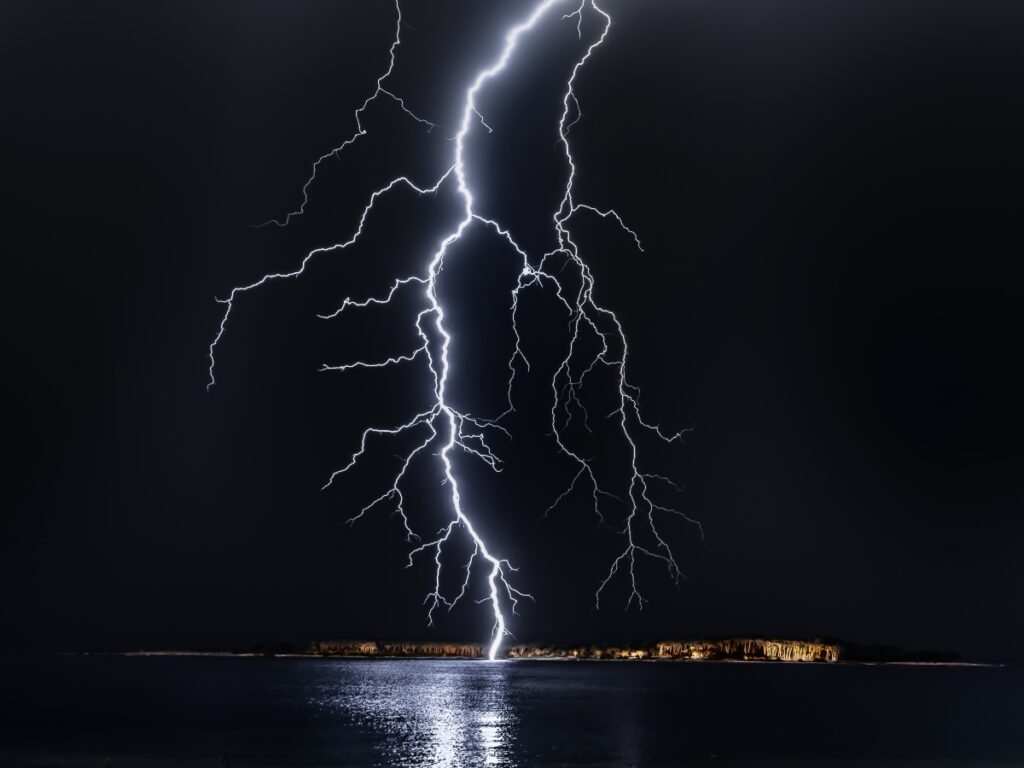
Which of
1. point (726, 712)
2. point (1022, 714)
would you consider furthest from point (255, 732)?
point (1022, 714)

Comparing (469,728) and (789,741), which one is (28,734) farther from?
(789,741)

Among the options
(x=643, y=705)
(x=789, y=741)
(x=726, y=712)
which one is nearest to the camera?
(x=789, y=741)

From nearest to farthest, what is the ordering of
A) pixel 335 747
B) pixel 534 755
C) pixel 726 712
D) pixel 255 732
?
pixel 534 755, pixel 335 747, pixel 255 732, pixel 726 712

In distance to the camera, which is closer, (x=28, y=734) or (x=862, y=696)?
(x=28, y=734)

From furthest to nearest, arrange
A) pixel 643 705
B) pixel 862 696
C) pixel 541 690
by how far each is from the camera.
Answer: pixel 541 690
pixel 862 696
pixel 643 705

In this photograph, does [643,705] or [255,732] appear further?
[643,705]

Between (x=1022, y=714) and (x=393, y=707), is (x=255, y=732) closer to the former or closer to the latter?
(x=393, y=707)

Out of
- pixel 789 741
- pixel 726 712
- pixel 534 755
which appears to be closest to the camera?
pixel 534 755

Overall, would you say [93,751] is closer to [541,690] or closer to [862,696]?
[541,690]

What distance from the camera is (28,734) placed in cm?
2623

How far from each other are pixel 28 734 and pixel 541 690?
29.0 m

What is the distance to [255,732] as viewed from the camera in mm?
27062

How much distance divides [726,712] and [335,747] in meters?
16.0

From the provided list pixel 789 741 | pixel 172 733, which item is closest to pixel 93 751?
pixel 172 733
